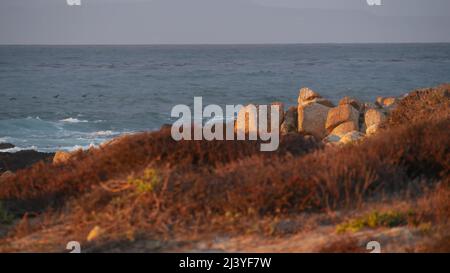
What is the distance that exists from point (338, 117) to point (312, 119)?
1.17 metres

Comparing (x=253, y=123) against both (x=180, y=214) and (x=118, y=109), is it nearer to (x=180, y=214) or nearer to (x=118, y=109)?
(x=180, y=214)

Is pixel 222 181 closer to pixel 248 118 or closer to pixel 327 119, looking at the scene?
pixel 248 118

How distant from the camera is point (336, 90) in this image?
63000 mm

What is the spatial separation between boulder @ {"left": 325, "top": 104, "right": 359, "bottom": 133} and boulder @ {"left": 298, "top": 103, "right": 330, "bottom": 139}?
0.36m

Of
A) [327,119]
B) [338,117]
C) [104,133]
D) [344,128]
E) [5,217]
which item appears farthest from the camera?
[104,133]

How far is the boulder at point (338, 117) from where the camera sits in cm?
2389

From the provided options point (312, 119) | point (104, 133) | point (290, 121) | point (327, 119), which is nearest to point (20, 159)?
point (104, 133)

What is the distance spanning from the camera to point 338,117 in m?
24.0

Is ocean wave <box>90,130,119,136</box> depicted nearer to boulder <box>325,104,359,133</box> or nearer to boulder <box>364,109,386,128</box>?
boulder <box>325,104,359,133</box>

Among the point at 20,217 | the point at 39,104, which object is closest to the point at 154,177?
the point at 20,217

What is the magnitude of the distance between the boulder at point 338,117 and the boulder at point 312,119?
14.1 inches

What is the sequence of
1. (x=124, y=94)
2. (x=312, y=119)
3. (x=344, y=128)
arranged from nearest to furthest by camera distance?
1. (x=344, y=128)
2. (x=312, y=119)
3. (x=124, y=94)
